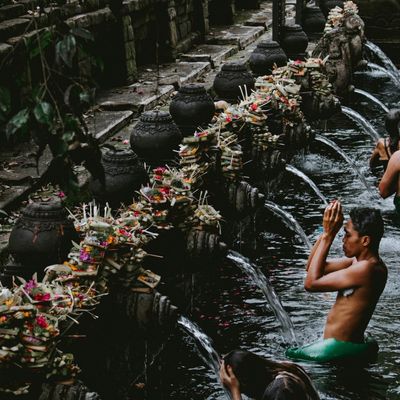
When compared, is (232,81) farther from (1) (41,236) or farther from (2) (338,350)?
(1) (41,236)

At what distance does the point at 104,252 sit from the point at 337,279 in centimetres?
180

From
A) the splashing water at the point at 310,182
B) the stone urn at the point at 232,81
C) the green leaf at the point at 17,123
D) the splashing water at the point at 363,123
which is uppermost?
the green leaf at the point at 17,123

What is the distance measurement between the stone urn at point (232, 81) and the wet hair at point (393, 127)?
2087mm

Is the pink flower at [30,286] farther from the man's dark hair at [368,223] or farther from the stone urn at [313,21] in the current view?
the stone urn at [313,21]

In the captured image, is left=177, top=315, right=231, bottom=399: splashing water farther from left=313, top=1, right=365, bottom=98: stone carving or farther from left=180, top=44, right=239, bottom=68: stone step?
left=180, top=44, right=239, bottom=68: stone step

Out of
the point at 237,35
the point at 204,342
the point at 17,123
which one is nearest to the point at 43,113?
the point at 17,123

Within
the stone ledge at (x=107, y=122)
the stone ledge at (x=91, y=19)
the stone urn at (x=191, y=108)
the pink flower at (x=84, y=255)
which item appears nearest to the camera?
the pink flower at (x=84, y=255)

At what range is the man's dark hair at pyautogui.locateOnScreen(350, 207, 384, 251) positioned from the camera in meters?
6.65

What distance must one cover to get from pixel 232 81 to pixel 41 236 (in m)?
6.05

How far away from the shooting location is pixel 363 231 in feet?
21.9

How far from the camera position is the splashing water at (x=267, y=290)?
8.27 metres

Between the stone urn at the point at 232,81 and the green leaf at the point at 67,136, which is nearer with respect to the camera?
the green leaf at the point at 67,136

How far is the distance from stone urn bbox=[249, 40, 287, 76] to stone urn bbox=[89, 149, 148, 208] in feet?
21.8

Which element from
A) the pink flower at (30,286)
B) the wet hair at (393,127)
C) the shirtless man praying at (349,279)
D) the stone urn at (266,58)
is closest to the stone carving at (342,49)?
the stone urn at (266,58)
